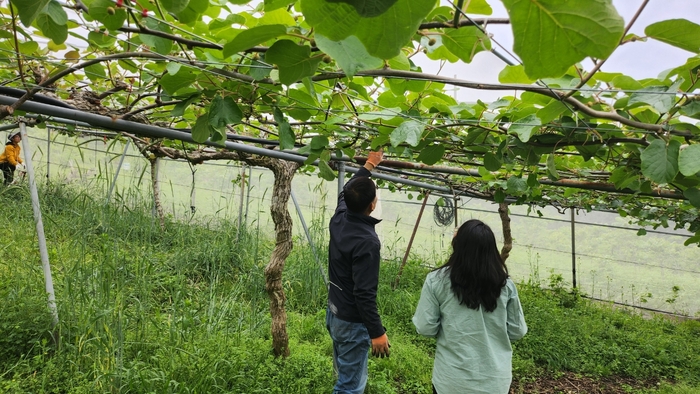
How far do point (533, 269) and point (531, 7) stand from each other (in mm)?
7895

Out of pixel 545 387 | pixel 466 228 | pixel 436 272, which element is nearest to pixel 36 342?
pixel 436 272

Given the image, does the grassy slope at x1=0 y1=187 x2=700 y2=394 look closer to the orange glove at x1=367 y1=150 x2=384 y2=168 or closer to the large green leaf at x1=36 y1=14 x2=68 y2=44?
the orange glove at x1=367 y1=150 x2=384 y2=168

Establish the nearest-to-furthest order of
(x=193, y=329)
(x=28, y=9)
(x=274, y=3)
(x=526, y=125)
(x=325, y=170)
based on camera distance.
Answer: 1. (x=28, y=9)
2. (x=274, y=3)
3. (x=526, y=125)
4. (x=325, y=170)
5. (x=193, y=329)

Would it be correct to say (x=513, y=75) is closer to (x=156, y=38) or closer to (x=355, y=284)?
(x=156, y=38)

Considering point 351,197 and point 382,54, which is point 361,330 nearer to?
point 351,197

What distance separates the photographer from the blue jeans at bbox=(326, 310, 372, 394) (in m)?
2.31

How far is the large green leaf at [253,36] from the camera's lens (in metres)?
0.51

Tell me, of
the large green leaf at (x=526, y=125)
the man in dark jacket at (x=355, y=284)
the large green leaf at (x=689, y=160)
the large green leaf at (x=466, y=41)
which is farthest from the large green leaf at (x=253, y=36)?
the man in dark jacket at (x=355, y=284)

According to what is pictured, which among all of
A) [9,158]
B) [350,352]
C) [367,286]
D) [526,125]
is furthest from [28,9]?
[9,158]

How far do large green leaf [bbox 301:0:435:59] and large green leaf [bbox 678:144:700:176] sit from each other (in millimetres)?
918

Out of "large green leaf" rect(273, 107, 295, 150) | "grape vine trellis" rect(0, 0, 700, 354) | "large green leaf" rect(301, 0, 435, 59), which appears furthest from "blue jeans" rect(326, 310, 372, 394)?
"large green leaf" rect(301, 0, 435, 59)

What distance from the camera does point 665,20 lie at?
1.92 feet

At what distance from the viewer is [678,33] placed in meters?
0.60

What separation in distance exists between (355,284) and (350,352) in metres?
0.48
